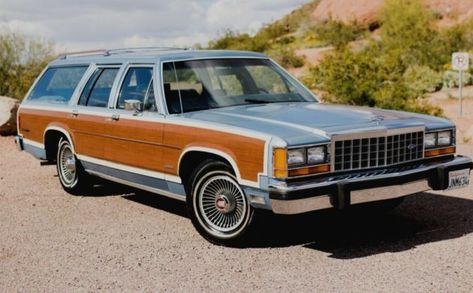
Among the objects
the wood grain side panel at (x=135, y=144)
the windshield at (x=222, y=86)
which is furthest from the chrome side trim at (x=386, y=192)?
the wood grain side panel at (x=135, y=144)

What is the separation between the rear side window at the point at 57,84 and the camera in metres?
8.33

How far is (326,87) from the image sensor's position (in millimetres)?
16516

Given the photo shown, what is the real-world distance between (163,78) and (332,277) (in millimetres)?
2636

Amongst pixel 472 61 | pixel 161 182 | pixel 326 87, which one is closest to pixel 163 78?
pixel 161 182

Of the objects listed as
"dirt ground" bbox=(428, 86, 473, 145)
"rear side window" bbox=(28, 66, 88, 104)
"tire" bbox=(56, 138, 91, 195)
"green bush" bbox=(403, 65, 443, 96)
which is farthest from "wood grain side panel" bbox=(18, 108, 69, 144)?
"green bush" bbox=(403, 65, 443, 96)

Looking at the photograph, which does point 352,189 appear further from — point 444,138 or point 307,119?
point 444,138

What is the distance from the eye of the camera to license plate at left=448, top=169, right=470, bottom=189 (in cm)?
611

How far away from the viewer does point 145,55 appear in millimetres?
7191

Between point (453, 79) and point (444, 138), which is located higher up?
point (444, 138)

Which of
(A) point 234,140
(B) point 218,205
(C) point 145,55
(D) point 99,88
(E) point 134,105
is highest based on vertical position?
(C) point 145,55

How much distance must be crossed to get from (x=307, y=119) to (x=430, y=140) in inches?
45.8

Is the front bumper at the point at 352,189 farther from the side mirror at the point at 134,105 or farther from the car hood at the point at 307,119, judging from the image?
the side mirror at the point at 134,105

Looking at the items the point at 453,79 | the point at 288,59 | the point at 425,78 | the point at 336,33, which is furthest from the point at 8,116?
the point at 336,33

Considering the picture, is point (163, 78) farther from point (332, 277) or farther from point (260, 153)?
point (332, 277)
